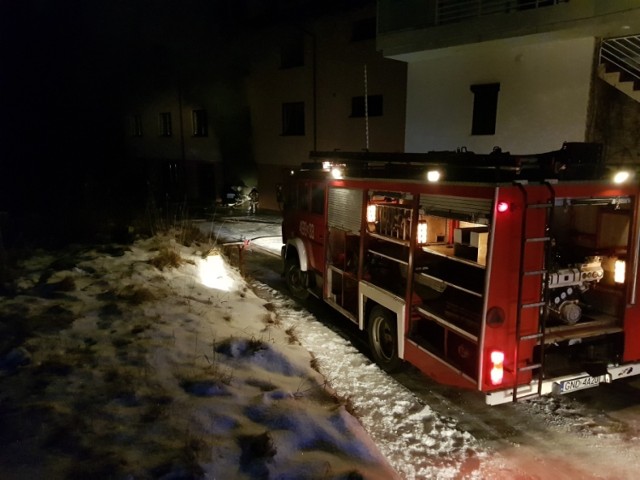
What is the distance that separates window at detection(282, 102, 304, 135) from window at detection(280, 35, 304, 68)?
173 cm

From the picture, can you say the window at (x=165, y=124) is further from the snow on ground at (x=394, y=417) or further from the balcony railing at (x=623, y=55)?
the snow on ground at (x=394, y=417)

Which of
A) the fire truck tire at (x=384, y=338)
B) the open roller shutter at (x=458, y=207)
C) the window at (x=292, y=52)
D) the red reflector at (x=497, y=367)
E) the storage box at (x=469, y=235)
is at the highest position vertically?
the window at (x=292, y=52)

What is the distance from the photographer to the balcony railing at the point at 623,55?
1023 centimetres

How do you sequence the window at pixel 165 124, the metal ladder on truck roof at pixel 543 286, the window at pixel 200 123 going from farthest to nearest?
the window at pixel 165 124
the window at pixel 200 123
the metal ladder on truck roof at pixel 543 286

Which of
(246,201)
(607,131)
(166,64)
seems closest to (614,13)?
(607,131)

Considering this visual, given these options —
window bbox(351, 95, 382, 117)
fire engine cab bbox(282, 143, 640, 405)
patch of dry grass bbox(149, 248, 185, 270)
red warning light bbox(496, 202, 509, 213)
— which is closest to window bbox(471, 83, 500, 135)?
window bbox(351, 95, 382, 117)

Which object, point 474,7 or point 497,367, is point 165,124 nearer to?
point 474,7

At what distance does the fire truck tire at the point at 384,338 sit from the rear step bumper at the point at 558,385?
4.93 ft

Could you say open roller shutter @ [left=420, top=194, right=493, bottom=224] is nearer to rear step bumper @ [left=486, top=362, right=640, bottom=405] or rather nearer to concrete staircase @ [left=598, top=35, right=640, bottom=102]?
rear step bumper @ [left=486, top=362, right=640, bottom=405]

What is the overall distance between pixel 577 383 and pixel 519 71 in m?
9.50

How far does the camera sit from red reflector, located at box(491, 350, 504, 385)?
4.02m

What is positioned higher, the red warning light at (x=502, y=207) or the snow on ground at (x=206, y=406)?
the red warning light at (x=502, y=207)

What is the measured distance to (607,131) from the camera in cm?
1066

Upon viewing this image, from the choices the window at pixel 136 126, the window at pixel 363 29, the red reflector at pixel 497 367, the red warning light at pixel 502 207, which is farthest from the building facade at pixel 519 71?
the window at pixel 136 126
